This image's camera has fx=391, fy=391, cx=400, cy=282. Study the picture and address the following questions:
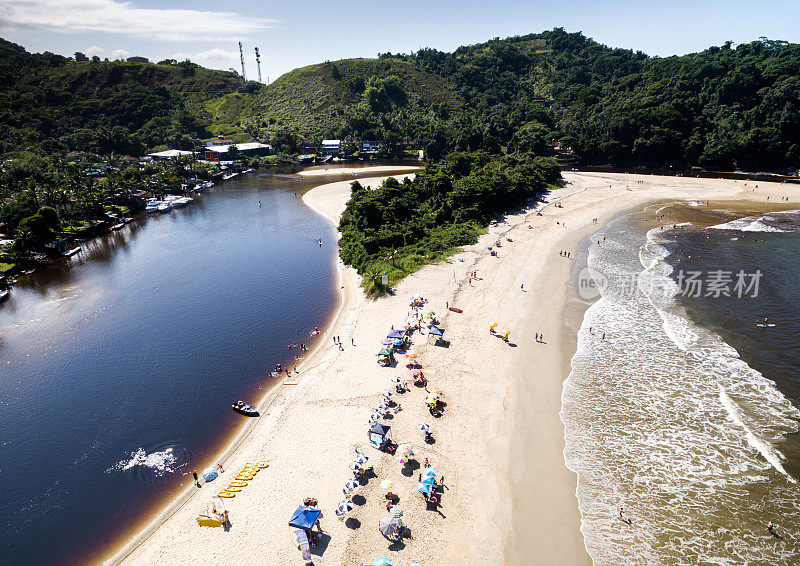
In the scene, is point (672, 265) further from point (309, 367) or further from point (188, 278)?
point (188, 278)

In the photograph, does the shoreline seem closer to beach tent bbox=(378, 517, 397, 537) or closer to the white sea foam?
the white sea foam

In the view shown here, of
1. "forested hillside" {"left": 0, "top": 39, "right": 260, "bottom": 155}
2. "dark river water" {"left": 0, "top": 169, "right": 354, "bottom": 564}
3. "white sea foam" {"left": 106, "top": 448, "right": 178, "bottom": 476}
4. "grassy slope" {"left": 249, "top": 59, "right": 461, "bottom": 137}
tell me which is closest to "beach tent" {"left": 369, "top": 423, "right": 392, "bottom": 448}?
"dark river water" {"left": 0, "top": 169, "right": 354, "bottom": 564}

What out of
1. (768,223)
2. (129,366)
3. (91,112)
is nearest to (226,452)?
(129,366)

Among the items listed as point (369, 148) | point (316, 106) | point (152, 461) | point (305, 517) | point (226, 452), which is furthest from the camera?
point (316, 106)

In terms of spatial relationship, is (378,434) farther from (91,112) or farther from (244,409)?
(91,112)

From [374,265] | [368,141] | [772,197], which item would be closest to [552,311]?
[374,265]

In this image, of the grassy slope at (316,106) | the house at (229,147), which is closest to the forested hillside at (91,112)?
the house at (229,147)
